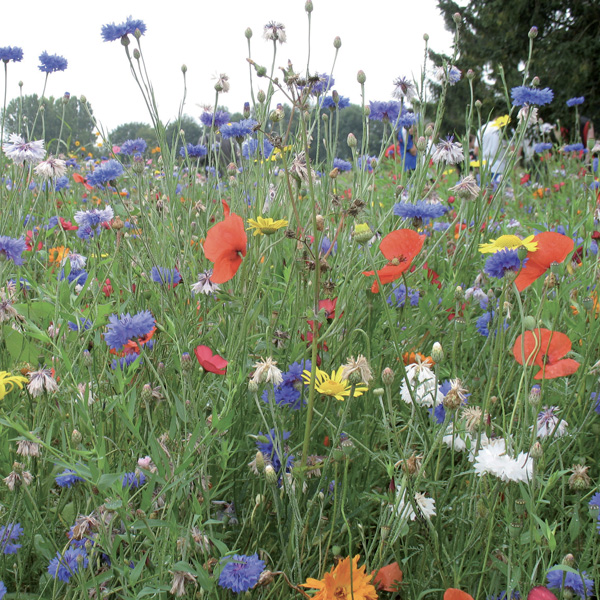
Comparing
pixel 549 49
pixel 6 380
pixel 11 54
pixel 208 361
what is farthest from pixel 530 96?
pixel 549 49

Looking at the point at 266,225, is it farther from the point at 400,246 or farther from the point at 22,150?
the point at 22,150

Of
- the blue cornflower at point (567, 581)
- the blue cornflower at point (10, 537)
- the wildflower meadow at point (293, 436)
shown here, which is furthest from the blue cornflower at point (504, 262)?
the blue cornflower at point (10, 537)

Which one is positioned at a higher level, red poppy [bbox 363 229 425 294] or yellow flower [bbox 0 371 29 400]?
red poppy [bbox 363 229 425 294]

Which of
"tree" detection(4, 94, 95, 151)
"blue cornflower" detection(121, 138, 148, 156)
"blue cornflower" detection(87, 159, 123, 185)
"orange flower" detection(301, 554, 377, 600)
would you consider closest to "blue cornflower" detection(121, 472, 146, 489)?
"orange flower" detection(301, 554, 377, 600)

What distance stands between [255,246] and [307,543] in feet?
1.81

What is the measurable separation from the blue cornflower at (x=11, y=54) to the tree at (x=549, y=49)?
33.4ft

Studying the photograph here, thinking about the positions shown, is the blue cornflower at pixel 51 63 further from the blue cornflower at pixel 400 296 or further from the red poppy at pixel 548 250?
the red poppy at pixel 548 250

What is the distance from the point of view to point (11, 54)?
6.35 ft

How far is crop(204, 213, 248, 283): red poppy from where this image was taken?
100 centimetres

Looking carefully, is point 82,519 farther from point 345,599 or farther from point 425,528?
point 425,528

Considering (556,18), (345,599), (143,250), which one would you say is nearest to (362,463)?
(345,599)

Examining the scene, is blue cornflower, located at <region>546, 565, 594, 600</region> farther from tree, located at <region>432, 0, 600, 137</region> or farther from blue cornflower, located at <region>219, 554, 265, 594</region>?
tree, located at <region>432, 0, 600, 137</region>

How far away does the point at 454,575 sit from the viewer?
2.66 feet

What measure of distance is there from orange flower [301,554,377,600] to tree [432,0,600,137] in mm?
11216
